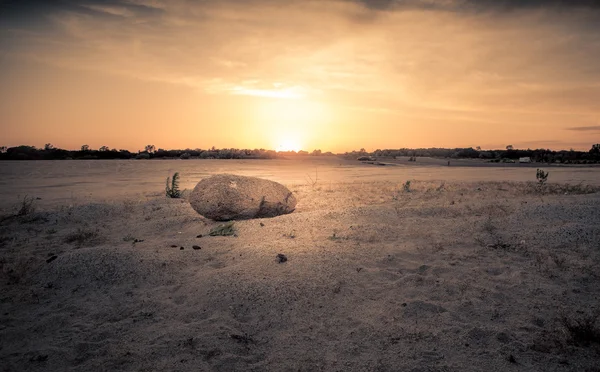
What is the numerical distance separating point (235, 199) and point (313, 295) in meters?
4.27

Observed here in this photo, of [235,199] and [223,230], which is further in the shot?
[235,199]

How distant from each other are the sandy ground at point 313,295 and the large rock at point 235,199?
1.51 ft

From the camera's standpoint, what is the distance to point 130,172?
2072cm

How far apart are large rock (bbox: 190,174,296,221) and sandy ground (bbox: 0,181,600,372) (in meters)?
0.46

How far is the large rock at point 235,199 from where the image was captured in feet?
27.1

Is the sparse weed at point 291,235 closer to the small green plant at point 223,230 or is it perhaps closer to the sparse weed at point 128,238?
the small green plant at point 223,230

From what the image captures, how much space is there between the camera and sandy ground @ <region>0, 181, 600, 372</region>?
3.33m

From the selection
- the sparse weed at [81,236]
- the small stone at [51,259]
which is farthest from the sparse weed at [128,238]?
the small stone at [51,259]

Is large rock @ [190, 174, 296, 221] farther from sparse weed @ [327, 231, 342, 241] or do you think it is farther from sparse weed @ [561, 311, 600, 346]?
sparse weed @ [561, 311, 600, 346]

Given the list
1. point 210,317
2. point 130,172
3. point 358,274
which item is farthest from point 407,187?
point 130,172

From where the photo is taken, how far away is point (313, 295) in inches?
179

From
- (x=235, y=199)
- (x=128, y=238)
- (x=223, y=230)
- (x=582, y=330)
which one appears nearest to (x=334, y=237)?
(x=223, y=230)

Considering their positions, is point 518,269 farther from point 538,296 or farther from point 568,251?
point 568,251

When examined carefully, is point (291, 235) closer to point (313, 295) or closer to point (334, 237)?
point (334, 237)
